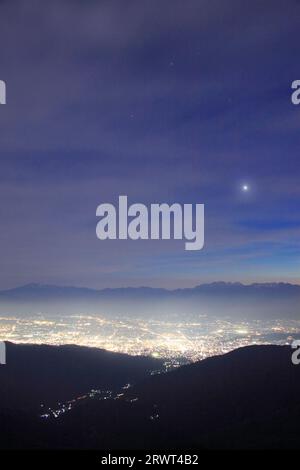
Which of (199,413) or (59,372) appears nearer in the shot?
(199,413)

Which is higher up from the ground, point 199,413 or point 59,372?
point 199,413

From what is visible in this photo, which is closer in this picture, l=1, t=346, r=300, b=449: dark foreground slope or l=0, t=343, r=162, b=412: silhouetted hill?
l=1, t=346, r=300, b=449: dark foreground slope

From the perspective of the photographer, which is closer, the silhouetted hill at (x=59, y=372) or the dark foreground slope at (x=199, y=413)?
the dark foreground slope at (x=199, y=413)
